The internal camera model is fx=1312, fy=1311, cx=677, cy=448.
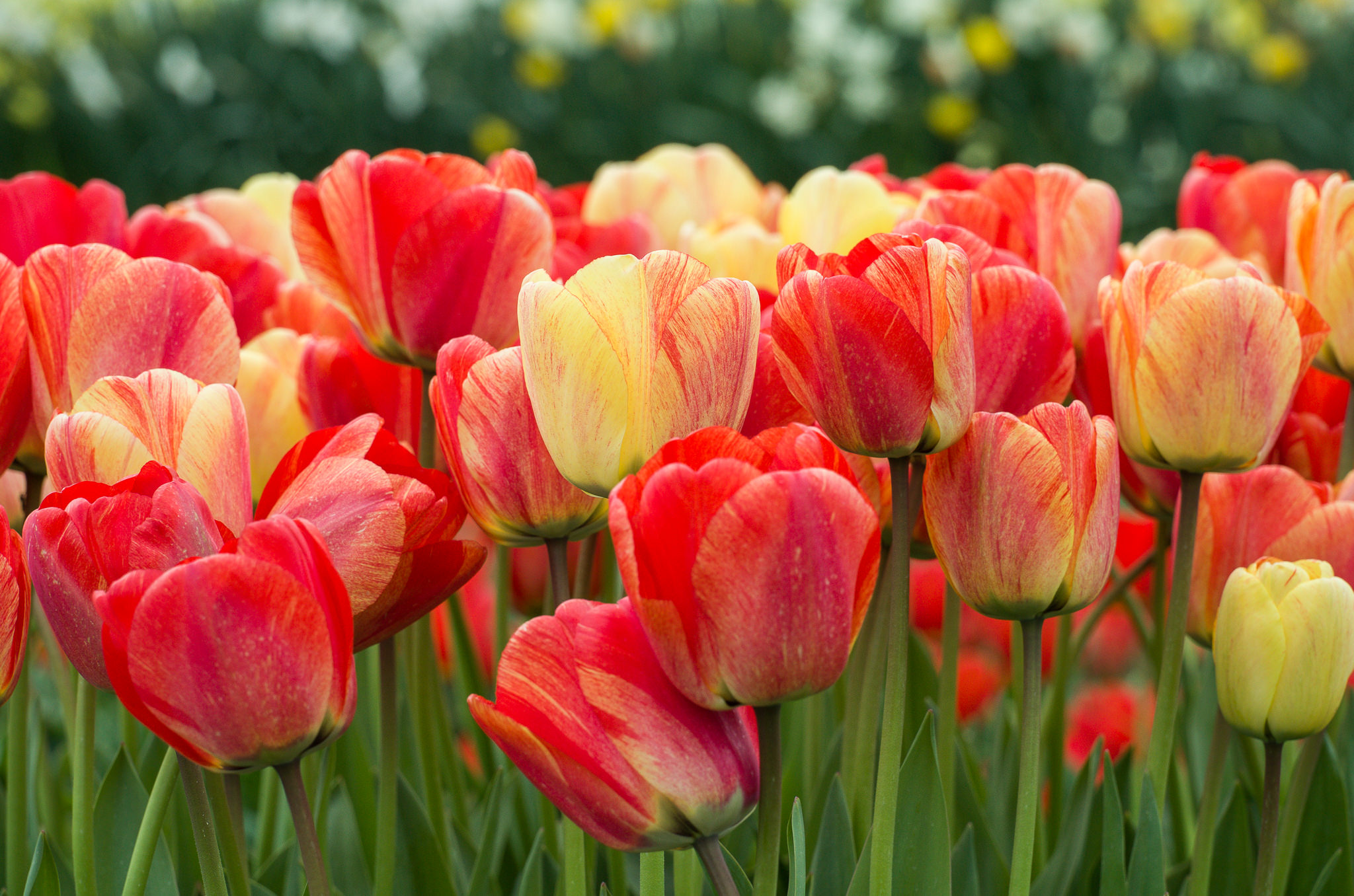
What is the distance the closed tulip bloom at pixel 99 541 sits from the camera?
0.50 meters

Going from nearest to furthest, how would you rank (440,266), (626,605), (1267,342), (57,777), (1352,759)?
(626,605) < (1267,342) < (440,266) < (1352,759) < (57,777)

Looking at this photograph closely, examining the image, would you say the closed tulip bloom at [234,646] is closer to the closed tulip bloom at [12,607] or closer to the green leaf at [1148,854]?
the closed tulip bloom at [12,607]

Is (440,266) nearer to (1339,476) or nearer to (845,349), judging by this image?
(845,349)

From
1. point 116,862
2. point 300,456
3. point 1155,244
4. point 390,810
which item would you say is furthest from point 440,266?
point 1155,244

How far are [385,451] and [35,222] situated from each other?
1.55 feet

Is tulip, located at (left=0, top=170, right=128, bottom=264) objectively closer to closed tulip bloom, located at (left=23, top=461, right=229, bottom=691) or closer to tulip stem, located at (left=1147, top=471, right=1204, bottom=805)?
closed tulip bloom, located at (left=23, top=461, right=229, bottom=691)

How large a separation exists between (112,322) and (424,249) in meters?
0.17

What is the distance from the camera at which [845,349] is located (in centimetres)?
53

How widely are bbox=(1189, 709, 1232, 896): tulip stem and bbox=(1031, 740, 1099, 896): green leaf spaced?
0.08 m

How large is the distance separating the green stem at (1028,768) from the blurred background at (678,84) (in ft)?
13.0

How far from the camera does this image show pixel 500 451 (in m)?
0.60

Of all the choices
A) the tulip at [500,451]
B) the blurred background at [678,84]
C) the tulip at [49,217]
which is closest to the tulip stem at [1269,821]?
the tulip at [500,451]

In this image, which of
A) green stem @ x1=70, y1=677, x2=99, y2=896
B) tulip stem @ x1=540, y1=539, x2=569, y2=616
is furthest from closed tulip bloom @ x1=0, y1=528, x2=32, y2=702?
tulip stem @ x1=540, y1=539, x2=569, y2=616

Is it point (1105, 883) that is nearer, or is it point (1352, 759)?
point (1105, 883)
